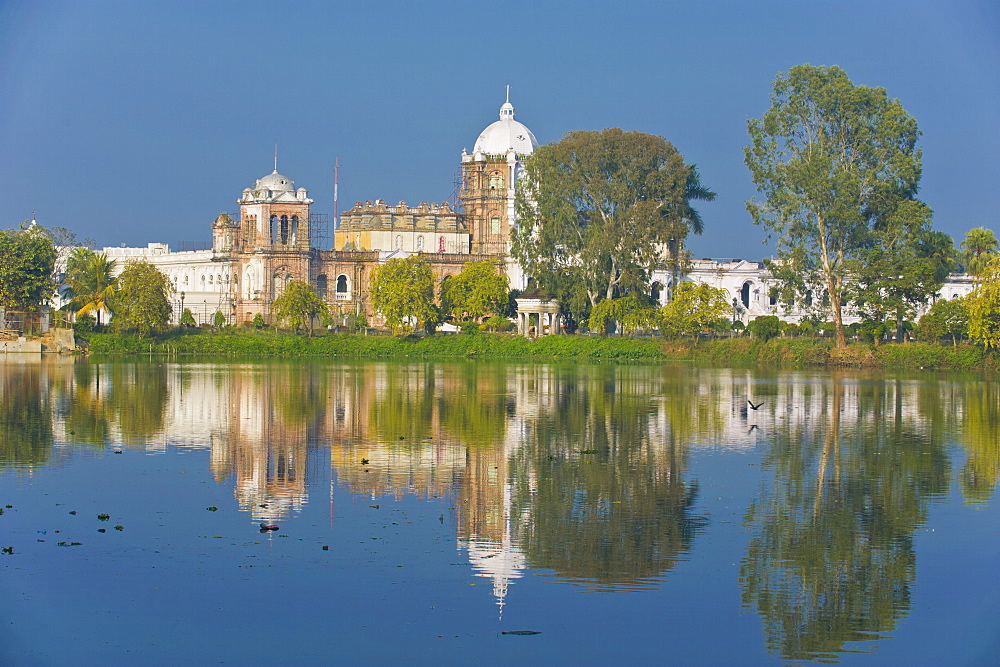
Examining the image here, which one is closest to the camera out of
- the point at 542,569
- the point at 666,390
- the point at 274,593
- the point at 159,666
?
the point at 159,666

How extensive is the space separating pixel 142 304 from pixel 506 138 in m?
42.1

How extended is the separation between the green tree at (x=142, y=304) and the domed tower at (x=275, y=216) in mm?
22904

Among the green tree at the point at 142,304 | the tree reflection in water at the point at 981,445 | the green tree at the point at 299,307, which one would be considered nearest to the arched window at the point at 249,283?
the green tree at the point at 299,307

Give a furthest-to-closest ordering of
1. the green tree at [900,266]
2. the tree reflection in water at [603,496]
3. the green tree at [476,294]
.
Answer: the green tree at [476,294], the green tree at [900,266], the tree reflection in water at [603,496]

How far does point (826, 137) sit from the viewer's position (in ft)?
203

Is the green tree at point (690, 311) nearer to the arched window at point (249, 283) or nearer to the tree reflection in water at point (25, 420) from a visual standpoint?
the tree reflection in water at point (25, 420)

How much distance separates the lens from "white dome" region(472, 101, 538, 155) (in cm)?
10556

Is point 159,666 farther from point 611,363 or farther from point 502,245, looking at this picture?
point 502,245

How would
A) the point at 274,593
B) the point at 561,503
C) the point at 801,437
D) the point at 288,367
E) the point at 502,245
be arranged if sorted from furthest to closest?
1. the point at 502,245
2. the point at 288,367
3. the point at 801,437
4. the point at 561,503
5. the point at 274,593

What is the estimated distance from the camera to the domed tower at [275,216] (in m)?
95.6

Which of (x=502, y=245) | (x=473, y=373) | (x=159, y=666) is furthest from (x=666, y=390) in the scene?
(x=502, y=245)

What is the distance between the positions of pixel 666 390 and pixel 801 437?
13.9m

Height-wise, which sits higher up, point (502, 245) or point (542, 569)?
point (502, 245)

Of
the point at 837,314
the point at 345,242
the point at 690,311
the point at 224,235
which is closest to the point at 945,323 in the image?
the point at 837,314
